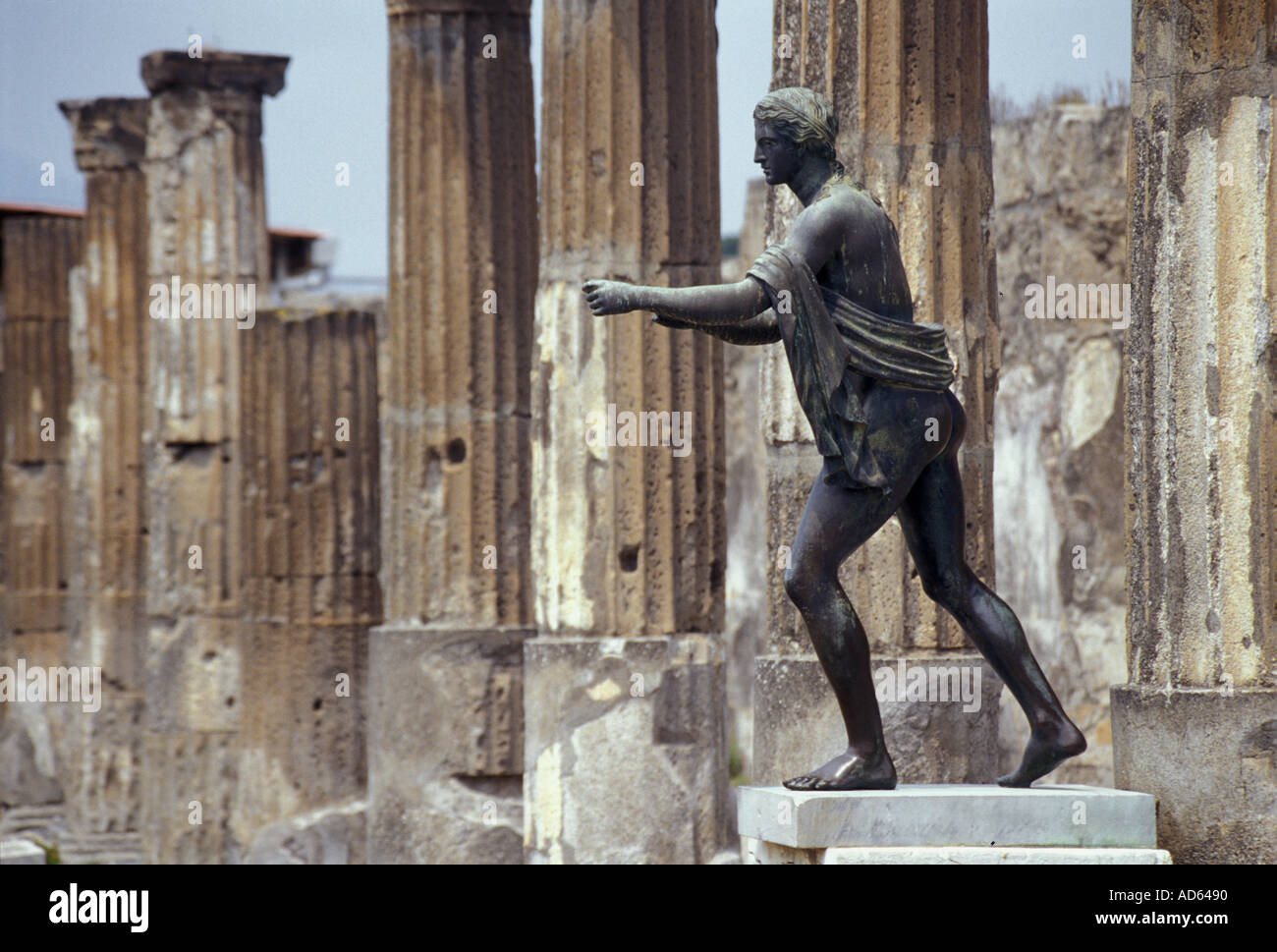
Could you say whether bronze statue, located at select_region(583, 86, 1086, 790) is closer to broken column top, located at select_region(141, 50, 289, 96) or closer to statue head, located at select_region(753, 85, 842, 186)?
statue head, located at select_region(753, 85, 842, 186)

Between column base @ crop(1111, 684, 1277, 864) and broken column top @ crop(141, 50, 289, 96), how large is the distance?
1008 cm

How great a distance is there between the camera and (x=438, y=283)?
13492 mm

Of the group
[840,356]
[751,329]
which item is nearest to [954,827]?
[840,356]

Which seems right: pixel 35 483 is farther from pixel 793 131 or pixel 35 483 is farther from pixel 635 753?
pixel 793 131

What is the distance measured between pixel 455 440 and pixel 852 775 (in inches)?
250

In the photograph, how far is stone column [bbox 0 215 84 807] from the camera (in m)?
20.4

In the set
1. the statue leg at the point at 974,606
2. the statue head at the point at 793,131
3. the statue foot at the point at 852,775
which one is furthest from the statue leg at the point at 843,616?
the statue head at the point at 793,131

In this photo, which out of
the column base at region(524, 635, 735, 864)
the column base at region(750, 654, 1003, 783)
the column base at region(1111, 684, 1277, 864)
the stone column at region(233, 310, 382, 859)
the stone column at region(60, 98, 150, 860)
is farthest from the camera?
the stone column at region(60, 98, 150, 860)

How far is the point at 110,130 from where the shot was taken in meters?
18.9

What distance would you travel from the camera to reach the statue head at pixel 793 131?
7.52m

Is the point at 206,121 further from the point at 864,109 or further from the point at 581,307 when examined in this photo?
the point at 864,109

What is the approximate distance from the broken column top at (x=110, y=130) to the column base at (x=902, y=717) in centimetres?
1055

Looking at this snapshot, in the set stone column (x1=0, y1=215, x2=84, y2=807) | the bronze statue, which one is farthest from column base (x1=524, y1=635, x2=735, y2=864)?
stone column (x1=0, y1=215, x2=84, y2=807)
